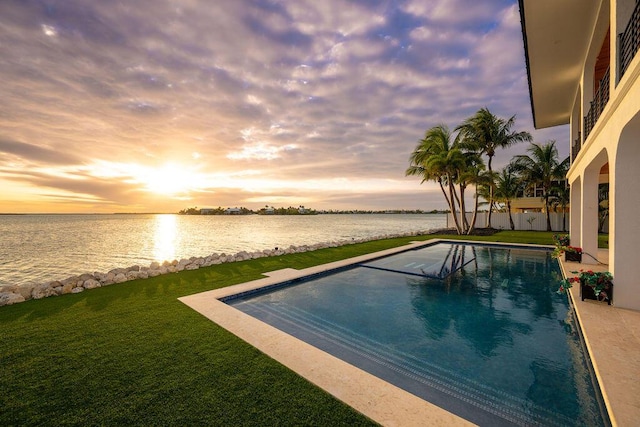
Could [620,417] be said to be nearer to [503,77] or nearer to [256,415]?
[256,415]

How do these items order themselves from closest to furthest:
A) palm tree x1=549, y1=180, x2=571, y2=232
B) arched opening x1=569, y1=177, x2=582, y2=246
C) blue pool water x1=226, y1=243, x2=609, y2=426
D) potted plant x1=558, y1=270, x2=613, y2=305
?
1. blue pool water x1=226, y1=243, x2=609, y2=426
2. potted plant x1=558, y1=270, x2=613, y2=305
3. arched opening x1=569, y1=177, x2=582, y2=246
4. palm tree x1=549, y1=180, x2=571, y2=232

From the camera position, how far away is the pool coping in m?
2.56

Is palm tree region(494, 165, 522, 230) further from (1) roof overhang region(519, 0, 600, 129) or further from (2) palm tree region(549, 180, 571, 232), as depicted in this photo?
(1) roof overhang region(519, 0, 600, 129)

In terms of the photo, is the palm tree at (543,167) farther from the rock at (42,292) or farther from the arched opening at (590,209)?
the rock at (42,292)

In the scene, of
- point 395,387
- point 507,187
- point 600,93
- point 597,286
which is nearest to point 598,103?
point 600,93

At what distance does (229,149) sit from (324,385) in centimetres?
1991

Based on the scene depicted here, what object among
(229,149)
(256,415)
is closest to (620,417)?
(256,415)

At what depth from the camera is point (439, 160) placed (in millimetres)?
21250

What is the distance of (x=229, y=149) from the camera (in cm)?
2031

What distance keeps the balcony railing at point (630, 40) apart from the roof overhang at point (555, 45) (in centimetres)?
222

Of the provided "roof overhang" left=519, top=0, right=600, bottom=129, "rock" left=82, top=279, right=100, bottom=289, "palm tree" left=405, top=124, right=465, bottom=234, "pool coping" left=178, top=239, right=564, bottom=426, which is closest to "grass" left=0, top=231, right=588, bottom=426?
"pool coping" left=178, top=239, right=564, bottom=426

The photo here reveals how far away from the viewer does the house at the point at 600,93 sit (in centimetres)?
449

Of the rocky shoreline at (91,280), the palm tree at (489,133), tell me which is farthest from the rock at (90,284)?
the palm tree at (489,133)

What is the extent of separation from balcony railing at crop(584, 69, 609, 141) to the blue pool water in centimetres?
485
